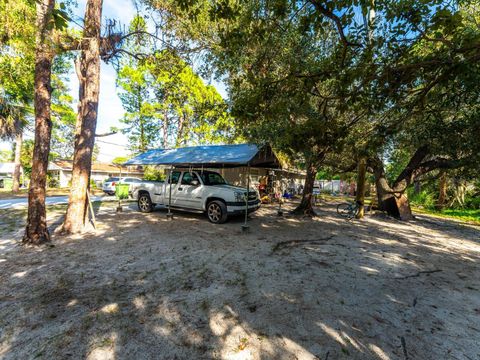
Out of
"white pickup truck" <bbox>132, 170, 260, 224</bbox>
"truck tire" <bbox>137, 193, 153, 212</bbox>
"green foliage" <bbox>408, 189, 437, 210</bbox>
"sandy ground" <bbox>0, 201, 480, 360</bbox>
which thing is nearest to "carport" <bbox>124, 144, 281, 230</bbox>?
"white pickup truck" <bbox>132, 170, 260, 224</bbox>

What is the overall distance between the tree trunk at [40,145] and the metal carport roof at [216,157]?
13.7 feet

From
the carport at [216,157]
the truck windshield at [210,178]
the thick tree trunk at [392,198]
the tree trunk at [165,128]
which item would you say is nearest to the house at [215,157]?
the carport at [216,157]

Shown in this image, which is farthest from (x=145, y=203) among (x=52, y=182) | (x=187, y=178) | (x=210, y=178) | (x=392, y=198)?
(x=52, y=182)

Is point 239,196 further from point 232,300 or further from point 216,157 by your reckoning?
point 232,300

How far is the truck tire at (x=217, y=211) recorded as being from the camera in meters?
8.42

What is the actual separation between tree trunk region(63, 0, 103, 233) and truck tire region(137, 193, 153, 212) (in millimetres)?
3948

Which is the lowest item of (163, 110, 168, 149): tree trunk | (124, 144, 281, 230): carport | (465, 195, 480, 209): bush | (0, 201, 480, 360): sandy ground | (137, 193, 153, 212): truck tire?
(0, 201, 480, 360): sandy ground

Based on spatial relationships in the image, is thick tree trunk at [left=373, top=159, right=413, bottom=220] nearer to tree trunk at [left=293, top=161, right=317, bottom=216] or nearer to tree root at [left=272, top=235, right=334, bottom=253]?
tree trunk at [left=293, top=161, right=317, bottom=216]

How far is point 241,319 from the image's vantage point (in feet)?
9.36

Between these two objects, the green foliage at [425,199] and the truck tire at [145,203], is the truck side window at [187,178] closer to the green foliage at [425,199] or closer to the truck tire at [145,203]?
the truck tire at [145,203]

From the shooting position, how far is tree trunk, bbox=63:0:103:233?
632 cm

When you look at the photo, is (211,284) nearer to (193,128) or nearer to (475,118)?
(475,118)

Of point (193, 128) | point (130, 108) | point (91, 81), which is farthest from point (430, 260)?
point (130, 108)

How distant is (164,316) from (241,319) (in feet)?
3.24
